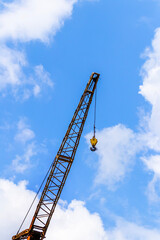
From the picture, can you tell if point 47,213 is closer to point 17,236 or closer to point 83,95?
point 17,236

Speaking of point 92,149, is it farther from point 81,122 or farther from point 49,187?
point 49,187

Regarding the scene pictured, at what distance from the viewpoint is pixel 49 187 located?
3412cm

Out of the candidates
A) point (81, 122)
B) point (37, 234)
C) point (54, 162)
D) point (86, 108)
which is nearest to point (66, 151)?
point (54, 162)

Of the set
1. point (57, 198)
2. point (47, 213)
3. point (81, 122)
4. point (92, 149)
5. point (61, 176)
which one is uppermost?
point (81, 122)

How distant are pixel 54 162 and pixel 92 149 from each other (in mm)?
6842

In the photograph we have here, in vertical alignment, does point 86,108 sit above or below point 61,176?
above

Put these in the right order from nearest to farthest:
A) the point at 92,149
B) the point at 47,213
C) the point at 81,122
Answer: the point at 92,149, the point at 47,213, the point at 81,122

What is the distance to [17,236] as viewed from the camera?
34.8 meters

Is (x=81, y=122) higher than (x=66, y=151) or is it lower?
higher

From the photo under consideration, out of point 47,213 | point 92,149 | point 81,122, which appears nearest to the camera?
point 92,149

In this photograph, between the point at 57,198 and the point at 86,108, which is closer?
the point at 57,198

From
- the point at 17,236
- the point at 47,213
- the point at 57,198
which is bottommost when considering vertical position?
the point at 17,236

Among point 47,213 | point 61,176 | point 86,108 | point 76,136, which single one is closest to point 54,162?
point 61,176

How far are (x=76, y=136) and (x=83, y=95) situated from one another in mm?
6849
